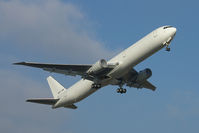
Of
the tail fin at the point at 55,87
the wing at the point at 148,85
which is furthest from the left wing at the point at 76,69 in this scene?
the wing at the point at 148,85

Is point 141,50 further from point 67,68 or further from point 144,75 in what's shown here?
point 67,68

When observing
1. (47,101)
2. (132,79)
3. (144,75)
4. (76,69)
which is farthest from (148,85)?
(47,101)

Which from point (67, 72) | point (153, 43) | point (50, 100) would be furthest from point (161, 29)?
point (50, 100)

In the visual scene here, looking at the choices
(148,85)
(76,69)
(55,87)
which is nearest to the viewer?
(76,69)

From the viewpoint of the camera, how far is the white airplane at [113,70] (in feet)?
145

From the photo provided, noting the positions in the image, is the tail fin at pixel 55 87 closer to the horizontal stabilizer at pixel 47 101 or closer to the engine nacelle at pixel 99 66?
the horizontal stabilizer at pixel 47 101

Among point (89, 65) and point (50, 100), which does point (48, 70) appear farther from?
point (50, 100)

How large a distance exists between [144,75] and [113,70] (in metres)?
6.84

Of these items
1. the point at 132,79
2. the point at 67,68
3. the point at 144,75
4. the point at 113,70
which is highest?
the point at 67,68

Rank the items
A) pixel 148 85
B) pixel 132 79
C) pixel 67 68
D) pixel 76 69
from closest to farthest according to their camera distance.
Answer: pixel 67 68 → pixel 76 69 → pixel 132 79 → pixel 148 85

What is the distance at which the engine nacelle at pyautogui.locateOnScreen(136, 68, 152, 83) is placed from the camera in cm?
5144

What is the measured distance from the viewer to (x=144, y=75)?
5144 cm

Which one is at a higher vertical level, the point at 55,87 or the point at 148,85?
the point at 55,87

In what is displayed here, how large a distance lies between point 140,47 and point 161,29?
3046mm
